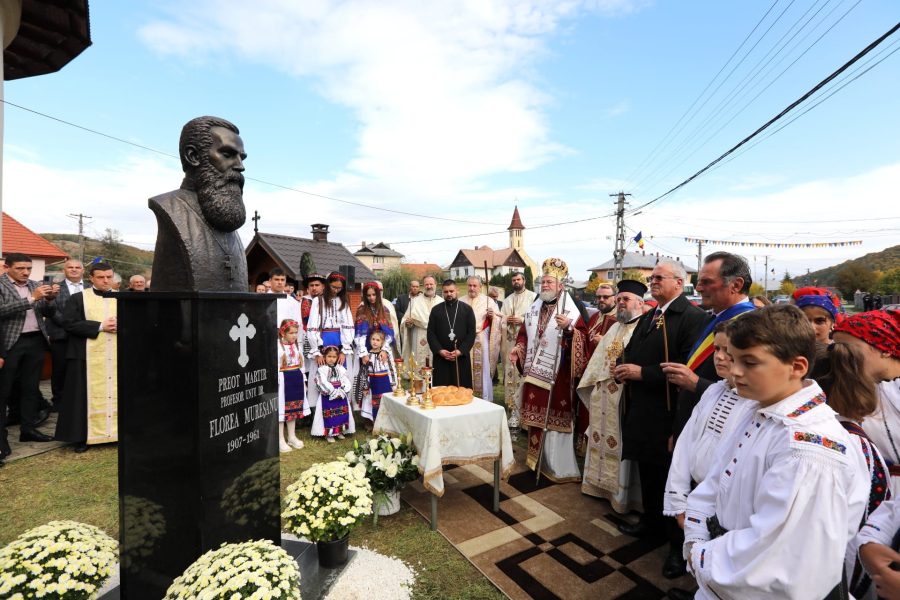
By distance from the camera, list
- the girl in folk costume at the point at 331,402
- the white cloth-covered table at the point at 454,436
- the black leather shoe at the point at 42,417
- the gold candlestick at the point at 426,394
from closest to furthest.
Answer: the white cloth-covered table at the point at 454,436
the gold candlestick at the point at 426,394
the girl in folk costume at the point at 331,402
the black leather shoe at the point at 42,417

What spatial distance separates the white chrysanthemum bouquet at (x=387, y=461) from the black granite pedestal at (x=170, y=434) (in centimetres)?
137

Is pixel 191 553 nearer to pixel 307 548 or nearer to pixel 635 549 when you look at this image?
pixel 307 548

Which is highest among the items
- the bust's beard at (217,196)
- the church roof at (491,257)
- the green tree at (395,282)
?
the church roof at (491,257)

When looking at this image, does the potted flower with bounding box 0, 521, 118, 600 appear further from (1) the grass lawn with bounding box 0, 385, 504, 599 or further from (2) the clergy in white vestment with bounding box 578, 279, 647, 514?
(2) the clergy in white vestment with bounding box 578, 279, 647, 514

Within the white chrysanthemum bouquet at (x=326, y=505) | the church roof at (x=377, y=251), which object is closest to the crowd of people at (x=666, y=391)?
the white chrysanthemum bouquet at (x=326, y=505)

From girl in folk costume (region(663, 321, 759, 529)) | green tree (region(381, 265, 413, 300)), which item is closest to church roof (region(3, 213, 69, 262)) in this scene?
girl in folk costume (region(663, 321, 759, 529))

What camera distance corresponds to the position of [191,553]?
2.38 m

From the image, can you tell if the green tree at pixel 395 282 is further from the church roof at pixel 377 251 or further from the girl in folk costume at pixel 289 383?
the church roof at pixel 377 251

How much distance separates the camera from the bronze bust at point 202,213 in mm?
2568

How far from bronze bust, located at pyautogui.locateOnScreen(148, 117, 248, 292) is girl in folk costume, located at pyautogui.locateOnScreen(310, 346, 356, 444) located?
3425mm

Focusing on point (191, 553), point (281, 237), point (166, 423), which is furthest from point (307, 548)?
point (281, 237)

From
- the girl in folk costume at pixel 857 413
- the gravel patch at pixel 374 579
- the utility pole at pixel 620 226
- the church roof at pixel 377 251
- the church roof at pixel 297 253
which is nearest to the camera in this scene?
the girl in folk costume at pixel 857 413

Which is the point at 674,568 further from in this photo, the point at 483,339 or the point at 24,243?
the point at 24,243

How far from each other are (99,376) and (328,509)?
431 cm
